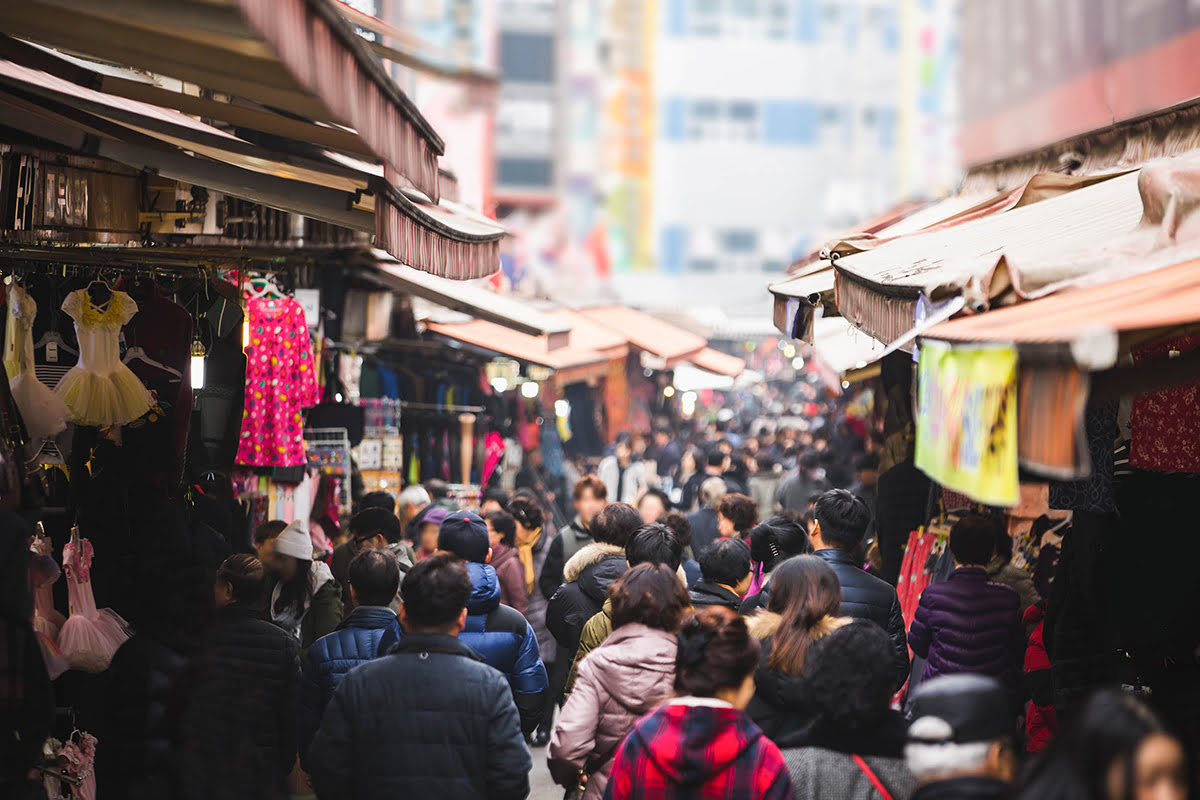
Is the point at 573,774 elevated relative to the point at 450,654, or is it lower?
lower

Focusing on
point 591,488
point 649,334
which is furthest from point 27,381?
point 649,334

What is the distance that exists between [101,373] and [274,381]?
1.48 m

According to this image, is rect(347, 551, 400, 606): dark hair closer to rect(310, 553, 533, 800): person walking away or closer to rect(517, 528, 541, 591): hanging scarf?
rect(310, 553, 533, 800): person walking away

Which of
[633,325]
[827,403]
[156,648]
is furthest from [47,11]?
[827,403]

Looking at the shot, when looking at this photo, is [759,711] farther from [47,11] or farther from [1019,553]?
[1019,553]

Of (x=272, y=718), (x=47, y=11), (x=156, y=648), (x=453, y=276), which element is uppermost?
(x=47, y=11)

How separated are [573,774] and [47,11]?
3.09 meters

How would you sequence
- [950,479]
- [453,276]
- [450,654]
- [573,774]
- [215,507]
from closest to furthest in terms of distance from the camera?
[950,479] < [450,654] < [573,774] < [453,276] < [215,507]

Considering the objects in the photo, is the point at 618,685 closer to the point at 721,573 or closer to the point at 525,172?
the point at 721,573

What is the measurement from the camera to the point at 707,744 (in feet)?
12.7

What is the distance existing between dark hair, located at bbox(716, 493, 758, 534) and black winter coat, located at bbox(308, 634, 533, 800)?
4.13m

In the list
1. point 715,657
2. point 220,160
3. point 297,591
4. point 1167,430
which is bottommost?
point 297,591

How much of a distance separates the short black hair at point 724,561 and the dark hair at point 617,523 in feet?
2.84

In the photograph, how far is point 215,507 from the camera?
7.60 m
